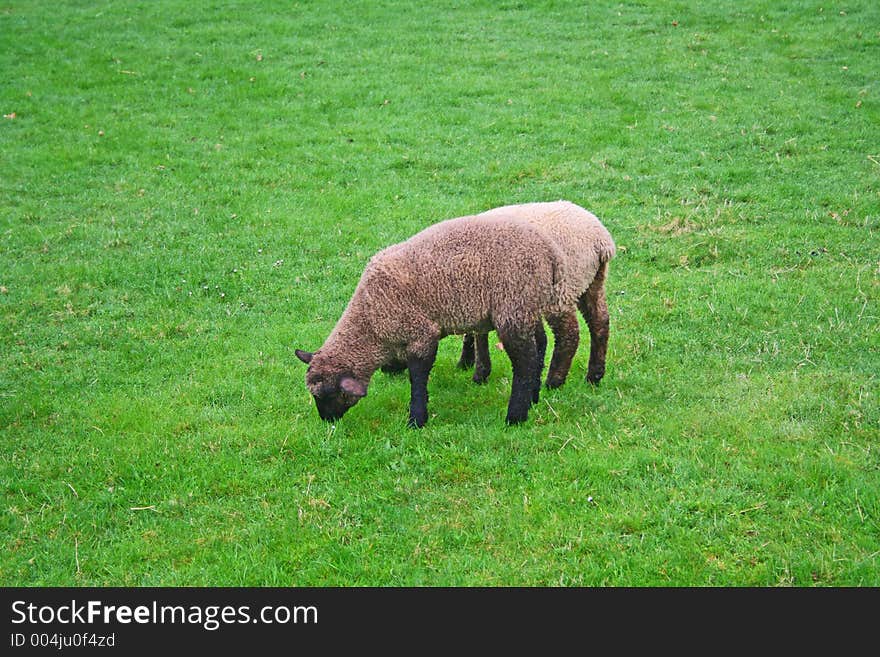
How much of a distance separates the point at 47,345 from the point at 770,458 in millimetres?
8087

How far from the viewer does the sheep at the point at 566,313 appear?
823 centimetres

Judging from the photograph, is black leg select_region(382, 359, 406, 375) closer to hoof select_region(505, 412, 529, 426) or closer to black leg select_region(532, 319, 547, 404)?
hoof select_region(505, 412, 529, 426)

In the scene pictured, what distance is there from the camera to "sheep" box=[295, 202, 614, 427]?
785 cm

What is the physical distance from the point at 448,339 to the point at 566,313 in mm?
2561

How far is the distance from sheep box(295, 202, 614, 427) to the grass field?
19.2 inches

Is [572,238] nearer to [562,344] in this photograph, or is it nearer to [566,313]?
[566,313]

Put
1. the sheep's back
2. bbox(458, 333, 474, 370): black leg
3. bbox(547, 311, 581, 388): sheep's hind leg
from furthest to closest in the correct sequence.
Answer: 1. bbox(458, 333, 474, 370): black leg
2. bbox(547, 311, 581, 388): sheep's hind leg
3. the sheep's back

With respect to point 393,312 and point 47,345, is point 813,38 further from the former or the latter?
point 47,345

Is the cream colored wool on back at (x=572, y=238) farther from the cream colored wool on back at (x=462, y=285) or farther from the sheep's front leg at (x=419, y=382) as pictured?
the sheep's front leg at (x=419, y=382)

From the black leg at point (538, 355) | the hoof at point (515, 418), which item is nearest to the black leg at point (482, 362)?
the black leg at point (538, 355)

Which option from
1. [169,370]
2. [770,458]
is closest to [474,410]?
[770,458]

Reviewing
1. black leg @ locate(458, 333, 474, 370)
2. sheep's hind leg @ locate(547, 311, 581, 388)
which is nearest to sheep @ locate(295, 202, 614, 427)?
sheep's hind leg @ locate(547, 311, 581, 388)

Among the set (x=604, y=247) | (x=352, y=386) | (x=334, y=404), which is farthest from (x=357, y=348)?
(x=604, y=247)

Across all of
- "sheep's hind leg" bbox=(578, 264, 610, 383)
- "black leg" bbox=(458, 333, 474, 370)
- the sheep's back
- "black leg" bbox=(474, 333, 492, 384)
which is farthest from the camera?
"black leg" bbox=(458, 333, 474, 370)
